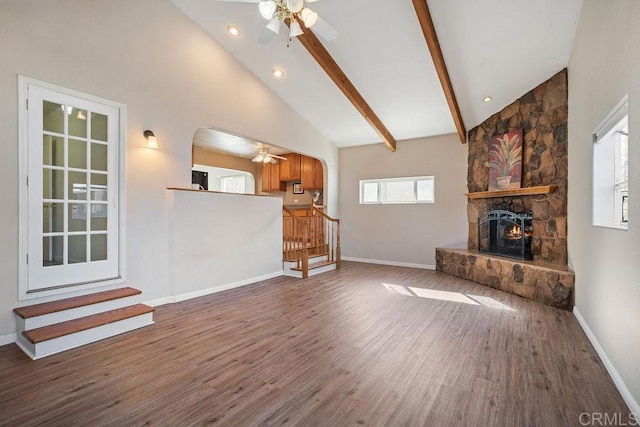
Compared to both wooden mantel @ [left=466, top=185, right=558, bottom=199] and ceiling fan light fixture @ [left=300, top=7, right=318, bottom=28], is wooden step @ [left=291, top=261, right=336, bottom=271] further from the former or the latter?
ceiling fan light fixture @ [left=300, top=7, right=318, bottom=28]

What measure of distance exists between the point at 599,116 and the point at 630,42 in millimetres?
934

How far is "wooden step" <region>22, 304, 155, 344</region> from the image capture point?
2619 millimetres

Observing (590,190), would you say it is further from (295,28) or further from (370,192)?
(370,192)

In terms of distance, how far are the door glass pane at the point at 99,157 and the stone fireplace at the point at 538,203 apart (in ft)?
19.0

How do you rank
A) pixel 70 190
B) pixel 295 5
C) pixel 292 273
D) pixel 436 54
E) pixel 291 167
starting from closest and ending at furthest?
pixel 295 5, pixel 70 190, pixel 436 54, pixel 292 273, pixel 291 167

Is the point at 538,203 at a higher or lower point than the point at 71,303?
higher

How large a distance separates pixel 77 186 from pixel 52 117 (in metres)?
0.75

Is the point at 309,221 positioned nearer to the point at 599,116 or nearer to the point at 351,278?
the point at 351,278

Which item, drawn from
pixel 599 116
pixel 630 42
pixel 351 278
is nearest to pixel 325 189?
pixel 351 278

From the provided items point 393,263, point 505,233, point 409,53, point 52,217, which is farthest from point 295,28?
point 393,263

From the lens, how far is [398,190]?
721cm

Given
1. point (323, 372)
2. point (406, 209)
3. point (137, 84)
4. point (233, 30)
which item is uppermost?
point (233, 30)

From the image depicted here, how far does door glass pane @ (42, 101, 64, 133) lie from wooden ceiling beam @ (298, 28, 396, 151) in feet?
9.72

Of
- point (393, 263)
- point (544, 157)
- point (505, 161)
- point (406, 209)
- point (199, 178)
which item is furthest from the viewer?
point (199, 178)
